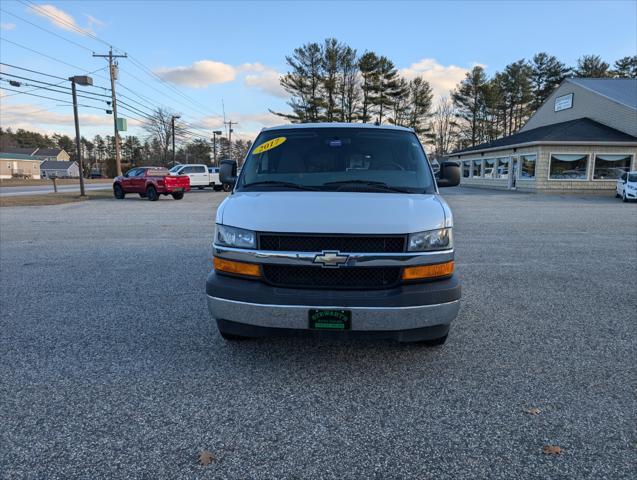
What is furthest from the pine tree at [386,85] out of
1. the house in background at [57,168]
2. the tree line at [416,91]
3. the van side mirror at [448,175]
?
the house in background at [57,168]

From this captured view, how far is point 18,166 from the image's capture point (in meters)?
85.8

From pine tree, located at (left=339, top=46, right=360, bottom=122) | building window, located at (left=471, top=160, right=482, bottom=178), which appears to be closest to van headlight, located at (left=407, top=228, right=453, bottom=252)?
building window, located at (left=471, top=160, right=482, bottom=178)

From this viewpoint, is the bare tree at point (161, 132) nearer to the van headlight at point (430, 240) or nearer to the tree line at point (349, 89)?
the tree line at point (349, 89)

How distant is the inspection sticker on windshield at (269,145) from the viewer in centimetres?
441

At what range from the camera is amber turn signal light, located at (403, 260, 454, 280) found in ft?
10.3

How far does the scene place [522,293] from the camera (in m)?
5.68

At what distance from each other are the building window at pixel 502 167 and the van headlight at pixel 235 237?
33275mm

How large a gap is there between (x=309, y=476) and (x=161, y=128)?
7769 cm

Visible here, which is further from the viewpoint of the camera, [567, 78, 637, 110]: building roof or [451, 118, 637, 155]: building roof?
[567, 78, 637, 110]: building roof

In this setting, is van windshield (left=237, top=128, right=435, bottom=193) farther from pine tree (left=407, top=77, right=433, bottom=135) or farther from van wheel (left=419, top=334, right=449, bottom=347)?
pine tree (left=407, top=77, right=433, bottom=135)

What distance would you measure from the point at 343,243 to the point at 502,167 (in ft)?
113

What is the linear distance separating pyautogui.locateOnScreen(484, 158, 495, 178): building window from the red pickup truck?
25198 mm

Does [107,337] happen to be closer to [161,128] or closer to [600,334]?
[600,334]

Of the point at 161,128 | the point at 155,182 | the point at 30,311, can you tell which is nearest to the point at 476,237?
the point at 30,311
